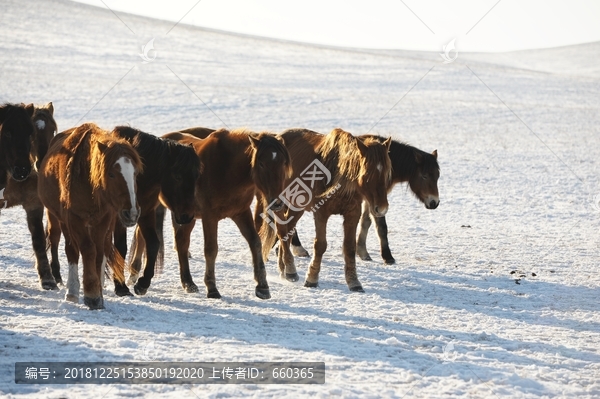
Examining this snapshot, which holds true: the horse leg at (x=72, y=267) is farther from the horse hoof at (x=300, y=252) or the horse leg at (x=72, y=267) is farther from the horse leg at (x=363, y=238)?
the horse leg at (x=363, y=238)

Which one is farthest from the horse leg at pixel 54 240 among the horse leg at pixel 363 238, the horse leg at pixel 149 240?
the horse leg at pixel 363 238

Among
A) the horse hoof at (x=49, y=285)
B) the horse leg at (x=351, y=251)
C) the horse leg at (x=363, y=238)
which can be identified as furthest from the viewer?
the horse leg at (x=363, y=238)

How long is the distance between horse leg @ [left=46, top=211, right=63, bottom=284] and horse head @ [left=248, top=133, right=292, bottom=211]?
7.68 feet

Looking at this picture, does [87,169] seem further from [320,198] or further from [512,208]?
[512,208]

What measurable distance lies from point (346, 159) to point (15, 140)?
12.2ft

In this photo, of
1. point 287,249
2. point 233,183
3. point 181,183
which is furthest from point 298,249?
point 181,183

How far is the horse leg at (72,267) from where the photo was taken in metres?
7.48

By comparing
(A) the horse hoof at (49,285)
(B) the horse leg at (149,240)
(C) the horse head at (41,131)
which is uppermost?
(C) the horse head at (41,131)

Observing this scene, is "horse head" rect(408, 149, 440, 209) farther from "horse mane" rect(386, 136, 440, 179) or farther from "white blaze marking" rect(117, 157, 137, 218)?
"white blaze marking" rect(117, 157, 137, 218)

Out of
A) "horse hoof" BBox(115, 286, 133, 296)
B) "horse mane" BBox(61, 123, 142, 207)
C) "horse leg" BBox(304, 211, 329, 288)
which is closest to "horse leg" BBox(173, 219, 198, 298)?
"horse hoof" BBox(115, 286, 133, 296)

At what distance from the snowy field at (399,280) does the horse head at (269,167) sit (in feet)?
3.97

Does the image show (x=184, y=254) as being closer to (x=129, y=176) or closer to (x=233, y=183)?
(x=233, y=183)

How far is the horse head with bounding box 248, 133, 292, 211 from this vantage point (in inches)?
315

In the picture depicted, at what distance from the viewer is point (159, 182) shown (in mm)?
7934
